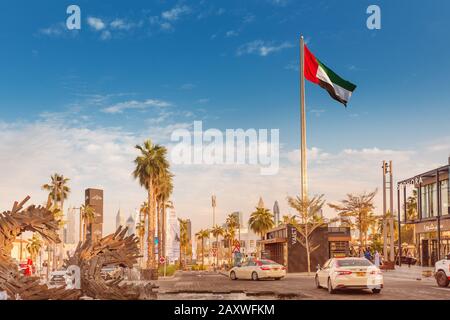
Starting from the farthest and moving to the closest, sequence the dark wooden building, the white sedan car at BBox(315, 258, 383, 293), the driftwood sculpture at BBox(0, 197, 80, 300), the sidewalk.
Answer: the dark wooden building, the sidewalk, the white sedan car at BBox(315, 258, 383, 293), the driftwood sculpture at BBox(0, 197, 80, 300)

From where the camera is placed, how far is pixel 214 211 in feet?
377

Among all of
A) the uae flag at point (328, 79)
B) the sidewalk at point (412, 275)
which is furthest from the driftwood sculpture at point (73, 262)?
the sidewalk at point (412, 275)

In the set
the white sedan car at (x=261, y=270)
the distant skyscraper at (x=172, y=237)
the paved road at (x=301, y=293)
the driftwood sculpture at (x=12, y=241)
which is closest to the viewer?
the driftwood sculpture at (x=12, y=241)

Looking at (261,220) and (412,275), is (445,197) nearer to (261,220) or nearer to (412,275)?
(412,275)

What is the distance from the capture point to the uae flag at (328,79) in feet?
104

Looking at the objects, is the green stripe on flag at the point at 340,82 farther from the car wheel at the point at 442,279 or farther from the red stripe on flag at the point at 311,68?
the car wheel at the point at 442,279

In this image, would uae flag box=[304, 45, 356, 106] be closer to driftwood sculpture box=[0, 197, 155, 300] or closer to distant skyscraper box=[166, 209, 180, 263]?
driftwood sculpture box=[0, 197, 155, 300]

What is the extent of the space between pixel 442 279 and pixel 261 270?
45.1 feet

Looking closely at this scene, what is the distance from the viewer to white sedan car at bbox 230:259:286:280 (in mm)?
38000

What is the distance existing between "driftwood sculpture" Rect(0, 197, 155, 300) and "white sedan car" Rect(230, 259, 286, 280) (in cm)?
2138

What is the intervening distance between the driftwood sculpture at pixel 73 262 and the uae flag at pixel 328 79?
700 inches

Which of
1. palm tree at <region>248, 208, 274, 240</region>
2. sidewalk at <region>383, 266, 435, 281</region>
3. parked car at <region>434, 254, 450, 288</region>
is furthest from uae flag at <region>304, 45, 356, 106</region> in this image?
palm tree at <region>248, 208, 274, 240</region>
